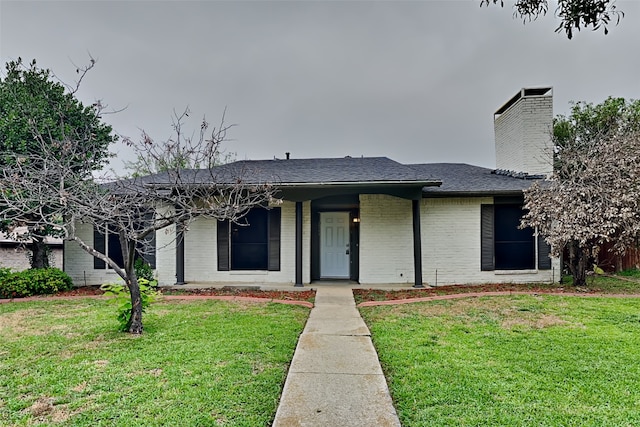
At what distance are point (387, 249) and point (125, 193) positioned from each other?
6.48 m

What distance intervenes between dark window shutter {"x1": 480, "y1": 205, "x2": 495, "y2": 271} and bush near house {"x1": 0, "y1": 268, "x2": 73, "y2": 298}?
1081 centimetres

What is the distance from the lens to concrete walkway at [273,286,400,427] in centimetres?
275

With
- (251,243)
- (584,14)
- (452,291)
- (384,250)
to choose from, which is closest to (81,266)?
(251,243)

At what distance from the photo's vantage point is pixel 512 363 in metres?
3.90

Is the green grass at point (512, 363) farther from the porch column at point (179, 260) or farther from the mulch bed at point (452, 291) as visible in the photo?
the porch column at point (179, 260)

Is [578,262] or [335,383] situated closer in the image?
[335,383]

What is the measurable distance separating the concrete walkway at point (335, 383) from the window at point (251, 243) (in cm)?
460

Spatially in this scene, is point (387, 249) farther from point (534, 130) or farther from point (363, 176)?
point (534, 130)

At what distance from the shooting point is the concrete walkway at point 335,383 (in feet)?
9.03

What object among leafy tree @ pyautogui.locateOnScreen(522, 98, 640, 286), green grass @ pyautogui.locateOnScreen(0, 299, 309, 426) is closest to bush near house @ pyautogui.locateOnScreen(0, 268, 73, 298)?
green grass @ pyautogui.locateOnScreen(0, 299, 309, 426)

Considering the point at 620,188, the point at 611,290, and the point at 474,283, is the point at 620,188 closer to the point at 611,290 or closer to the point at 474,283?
the point at 611,290

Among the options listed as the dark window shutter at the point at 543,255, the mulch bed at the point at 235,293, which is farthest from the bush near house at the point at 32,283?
the dark window shutter at the point at 543,255

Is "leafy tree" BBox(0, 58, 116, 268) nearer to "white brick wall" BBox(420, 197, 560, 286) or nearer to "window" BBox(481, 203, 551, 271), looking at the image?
"white brick wall" BBox(420, 197, 560, 286)

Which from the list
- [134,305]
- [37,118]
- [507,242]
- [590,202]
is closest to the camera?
[134,305]
